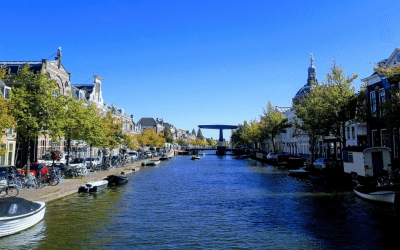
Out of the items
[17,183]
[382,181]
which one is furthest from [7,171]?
[382,181]

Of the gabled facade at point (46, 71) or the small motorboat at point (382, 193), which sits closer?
the small motorboat at point (382, 193)

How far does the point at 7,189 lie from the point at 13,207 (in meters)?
8.08

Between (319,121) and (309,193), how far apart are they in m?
16.4

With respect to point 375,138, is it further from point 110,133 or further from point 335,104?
point 110,133

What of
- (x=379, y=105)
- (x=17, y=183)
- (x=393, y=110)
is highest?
(x=379, y=105)

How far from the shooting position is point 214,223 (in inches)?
701

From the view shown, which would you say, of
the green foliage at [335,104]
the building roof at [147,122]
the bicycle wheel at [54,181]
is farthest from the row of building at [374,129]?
the building roof at [147,122]

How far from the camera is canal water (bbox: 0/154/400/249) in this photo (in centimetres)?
1412

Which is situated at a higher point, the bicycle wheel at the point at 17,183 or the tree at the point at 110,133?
the tree at the point at 110,133

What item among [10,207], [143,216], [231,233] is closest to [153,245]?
[231,233]

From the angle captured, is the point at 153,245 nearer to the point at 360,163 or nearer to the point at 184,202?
the point at 184,202

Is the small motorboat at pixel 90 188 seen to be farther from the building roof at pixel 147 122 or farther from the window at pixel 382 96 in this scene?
the building roof at pixel 147 122

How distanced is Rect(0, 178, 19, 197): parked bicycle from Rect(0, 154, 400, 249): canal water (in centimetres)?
293

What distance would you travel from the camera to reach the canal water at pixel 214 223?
46.3ft
